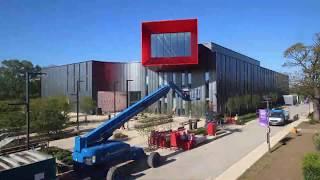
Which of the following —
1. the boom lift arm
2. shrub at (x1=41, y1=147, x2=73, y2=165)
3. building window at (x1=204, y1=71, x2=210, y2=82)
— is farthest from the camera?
building window at (x1=204, y1=71, x2=210, y2=82)

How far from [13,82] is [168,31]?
55.4 metres

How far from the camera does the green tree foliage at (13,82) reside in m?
86.2

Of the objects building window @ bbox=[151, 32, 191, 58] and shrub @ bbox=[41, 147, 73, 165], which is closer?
shrub @ bbox=[41, 147, 73, 165]

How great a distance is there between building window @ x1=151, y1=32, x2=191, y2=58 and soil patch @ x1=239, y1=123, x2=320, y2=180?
2596 centimetres

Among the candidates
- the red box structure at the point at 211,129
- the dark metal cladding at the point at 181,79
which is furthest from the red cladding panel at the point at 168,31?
the red box structure at the point at 211,129

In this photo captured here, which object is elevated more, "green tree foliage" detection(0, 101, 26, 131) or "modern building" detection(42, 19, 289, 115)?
"modern building" detection(42, 19, 289, 115)

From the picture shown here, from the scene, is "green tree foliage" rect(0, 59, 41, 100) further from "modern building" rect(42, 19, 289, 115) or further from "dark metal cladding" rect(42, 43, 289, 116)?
"modern building" rect(42, 19, 289, 115)

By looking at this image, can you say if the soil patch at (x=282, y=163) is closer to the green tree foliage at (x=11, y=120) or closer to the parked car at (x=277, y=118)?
the parked car at (x=277, y=118)

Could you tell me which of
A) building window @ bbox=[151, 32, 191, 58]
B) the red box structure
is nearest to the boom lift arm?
the red box structure

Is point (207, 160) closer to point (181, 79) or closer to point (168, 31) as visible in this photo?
point (168, 31)

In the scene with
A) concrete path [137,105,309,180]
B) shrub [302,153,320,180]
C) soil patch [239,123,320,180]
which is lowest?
concrete path [137,105,309,180]

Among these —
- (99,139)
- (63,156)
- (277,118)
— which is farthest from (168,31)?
(99,139)

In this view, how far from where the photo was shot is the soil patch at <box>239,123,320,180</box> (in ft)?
53.1

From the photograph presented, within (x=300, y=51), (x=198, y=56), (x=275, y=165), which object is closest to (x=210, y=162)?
(x=275, y=165)
